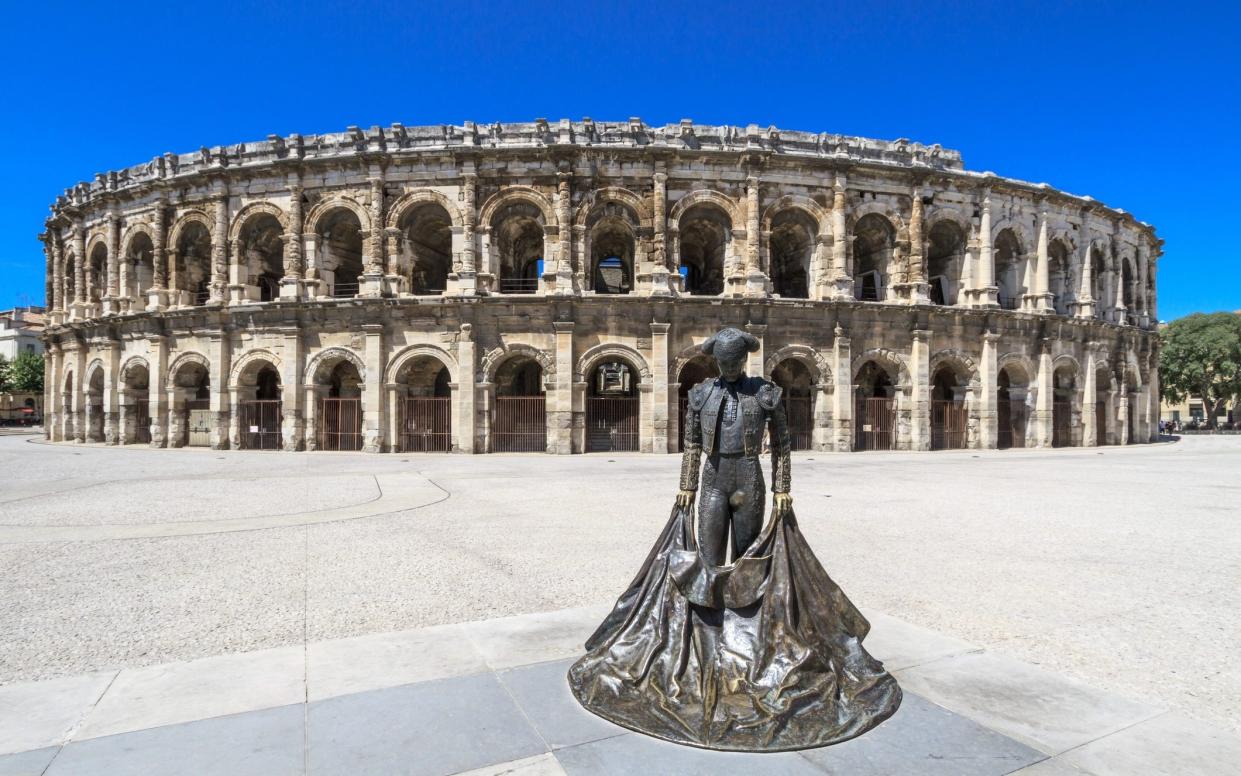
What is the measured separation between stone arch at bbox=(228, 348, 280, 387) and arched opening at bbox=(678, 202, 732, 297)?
14.5m

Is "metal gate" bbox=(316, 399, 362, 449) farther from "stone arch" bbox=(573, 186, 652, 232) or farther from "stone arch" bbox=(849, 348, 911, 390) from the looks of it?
"stone arch" bbox=(849, 348, 911, 390)

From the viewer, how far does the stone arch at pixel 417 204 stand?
19562mm

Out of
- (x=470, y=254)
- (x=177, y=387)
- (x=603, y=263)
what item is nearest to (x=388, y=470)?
(x=470, y=254)

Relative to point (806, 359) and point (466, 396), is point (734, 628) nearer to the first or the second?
point (466, 396)

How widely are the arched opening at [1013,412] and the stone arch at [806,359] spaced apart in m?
7.70

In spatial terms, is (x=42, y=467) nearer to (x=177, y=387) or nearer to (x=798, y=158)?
(x=177, y=387)

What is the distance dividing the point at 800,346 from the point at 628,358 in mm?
5771

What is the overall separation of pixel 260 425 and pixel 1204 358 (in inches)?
1964

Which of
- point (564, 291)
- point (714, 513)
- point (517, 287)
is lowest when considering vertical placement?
point (714, 513)

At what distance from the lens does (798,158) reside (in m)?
19.9

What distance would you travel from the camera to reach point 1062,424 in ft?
79.0

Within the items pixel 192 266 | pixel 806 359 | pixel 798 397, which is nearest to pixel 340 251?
pixel 192 266

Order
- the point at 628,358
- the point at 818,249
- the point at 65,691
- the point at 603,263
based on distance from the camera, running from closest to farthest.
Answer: the point at 65,691
the point at 628,358
the point at 818,249
the point at 603,263

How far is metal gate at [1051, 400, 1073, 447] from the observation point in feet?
78.2
